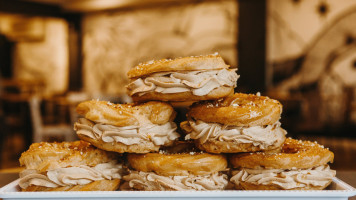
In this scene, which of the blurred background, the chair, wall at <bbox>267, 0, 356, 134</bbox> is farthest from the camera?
wall at <bbox>267, 0, 356, 134</bbox>

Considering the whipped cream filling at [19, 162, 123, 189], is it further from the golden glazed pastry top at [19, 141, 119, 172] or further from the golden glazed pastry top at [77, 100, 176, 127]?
the golden glazed pastry top at [77, 100, 176, 127]

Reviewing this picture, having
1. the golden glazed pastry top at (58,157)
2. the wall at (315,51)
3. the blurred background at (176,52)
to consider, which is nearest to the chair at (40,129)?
the blurred background at (176,52)

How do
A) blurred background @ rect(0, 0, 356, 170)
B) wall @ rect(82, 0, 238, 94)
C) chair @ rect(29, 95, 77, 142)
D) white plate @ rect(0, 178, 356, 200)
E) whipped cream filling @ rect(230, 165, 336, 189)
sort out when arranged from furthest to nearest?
wall @ rect(82, 0, 238, 94)
blurred background @ rect(0, 0, 356, 170)
chair @ rect(29, 95, 77, 142)
whipped cream filling @ rect(230, 165, 336, 189)
white plate @ rect(0, 178, 356, 200)

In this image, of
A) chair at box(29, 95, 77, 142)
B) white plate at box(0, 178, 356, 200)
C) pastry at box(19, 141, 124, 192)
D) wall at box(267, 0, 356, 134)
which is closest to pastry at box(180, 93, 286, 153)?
white plate at box(0, 178, 356, 200)

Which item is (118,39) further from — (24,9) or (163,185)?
(163,185)

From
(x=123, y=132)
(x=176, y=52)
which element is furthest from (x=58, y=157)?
(x=176, y=52)

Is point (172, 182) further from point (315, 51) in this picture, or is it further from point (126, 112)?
point (315, 51)

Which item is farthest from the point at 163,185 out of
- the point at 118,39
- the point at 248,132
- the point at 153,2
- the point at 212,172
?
the point at 118,39
